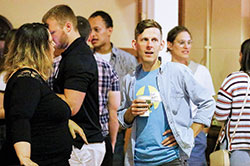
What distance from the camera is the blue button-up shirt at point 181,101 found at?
2.96 meters

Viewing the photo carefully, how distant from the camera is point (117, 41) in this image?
583cm

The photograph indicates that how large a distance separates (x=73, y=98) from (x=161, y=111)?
55 centimetres

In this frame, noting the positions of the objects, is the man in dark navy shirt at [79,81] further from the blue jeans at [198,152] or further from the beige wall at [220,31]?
the beige wall at [220,31]

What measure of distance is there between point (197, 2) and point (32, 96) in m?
3.59

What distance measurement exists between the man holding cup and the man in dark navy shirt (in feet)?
0.71

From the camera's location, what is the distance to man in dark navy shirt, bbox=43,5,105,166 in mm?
2902

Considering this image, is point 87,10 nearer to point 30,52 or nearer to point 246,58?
point 246,58

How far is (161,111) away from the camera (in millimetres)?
2967

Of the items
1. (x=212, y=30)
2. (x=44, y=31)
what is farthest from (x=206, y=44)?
(x=44, y=31)

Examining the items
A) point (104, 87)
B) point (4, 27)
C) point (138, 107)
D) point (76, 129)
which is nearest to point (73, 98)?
point (76, 129)

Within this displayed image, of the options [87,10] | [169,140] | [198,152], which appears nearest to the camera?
[169,140]

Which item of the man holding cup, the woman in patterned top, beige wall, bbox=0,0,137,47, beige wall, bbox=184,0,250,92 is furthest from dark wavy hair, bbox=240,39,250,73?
beige wall, bbox=0,0,137,47

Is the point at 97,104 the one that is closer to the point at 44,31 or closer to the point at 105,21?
the point at 44,31

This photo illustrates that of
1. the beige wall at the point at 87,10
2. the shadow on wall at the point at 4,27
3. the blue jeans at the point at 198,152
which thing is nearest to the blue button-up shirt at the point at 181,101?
the blue jeans at the point at 198,152
